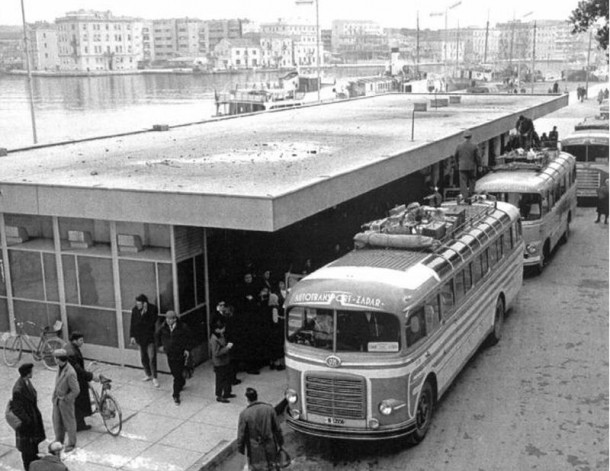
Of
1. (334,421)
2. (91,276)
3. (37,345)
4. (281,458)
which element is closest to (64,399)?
(281,458)

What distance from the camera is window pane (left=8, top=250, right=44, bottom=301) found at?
16.4 meters

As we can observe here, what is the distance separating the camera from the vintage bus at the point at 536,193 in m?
22.0

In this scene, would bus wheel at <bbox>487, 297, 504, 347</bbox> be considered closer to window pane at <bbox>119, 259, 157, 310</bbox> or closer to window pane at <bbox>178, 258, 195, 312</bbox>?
window pane at <bbox>178, 258, 195, 312</bbox>

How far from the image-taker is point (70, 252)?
15.9 meters

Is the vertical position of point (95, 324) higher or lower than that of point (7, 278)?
lower

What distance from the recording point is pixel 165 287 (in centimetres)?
1520

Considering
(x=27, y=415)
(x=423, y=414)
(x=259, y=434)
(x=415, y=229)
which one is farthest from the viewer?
(x=415, y=229)

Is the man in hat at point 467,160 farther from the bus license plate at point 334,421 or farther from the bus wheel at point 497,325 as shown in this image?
the bus license plate at point 334,421

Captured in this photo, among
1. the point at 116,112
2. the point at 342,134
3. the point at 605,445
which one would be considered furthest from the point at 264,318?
the point at 116,112

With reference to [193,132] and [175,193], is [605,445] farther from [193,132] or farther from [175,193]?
[193,132]

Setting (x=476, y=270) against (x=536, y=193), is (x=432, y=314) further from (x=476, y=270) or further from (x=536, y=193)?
(x=536, y=193)

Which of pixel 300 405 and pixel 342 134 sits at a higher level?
pixel 342 134

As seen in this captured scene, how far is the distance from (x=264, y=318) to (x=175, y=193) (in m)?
2.93

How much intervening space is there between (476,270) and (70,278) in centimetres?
780
